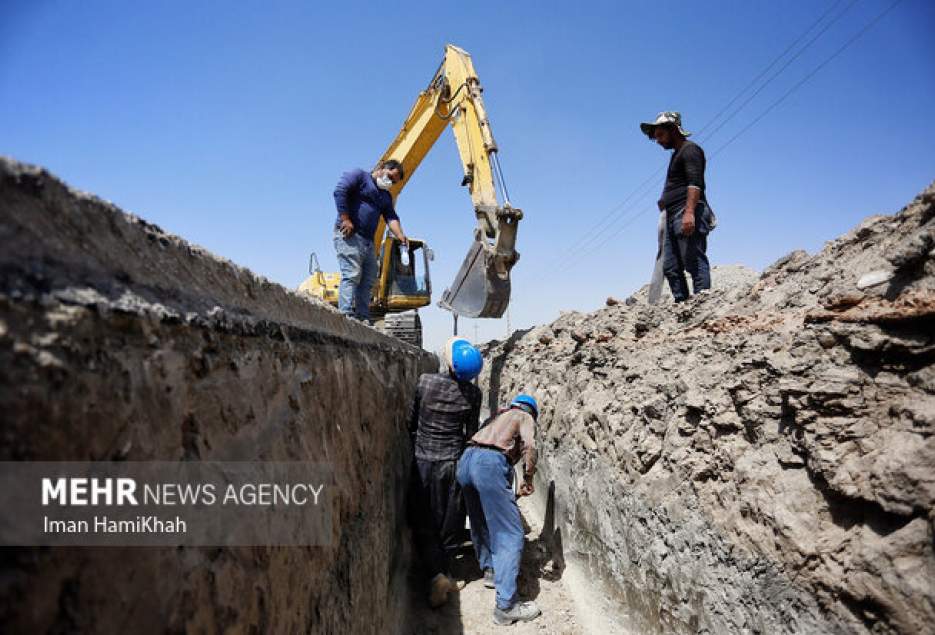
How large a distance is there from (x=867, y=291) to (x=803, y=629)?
1.49 meters

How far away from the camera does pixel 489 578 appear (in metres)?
4.01

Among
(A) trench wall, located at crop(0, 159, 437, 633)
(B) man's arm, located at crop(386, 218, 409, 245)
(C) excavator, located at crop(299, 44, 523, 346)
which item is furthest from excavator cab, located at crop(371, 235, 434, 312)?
(A) trench wall, located at crop(0, 159, 437, 633)

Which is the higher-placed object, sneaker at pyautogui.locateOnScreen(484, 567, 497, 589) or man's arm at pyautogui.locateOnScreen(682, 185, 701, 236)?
man's arm at pyautogui.locateOnScreen(682, 185, 701, 236)

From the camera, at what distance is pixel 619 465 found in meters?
3.15

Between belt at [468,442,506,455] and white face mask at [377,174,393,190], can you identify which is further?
white face mask at [377,174,393,190]

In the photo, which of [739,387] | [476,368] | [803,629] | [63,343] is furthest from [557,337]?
[63,343]

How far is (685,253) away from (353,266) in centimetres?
319

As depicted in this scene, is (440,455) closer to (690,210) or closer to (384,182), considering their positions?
(384,182)

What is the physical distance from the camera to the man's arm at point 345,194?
463 centimetres

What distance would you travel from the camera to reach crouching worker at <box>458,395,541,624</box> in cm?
352

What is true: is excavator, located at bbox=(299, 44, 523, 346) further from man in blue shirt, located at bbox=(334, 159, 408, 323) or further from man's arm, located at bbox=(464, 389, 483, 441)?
man's arm, located at bbox=(464, 389, 483, 441)

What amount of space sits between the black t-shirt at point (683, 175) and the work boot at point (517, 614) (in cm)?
368

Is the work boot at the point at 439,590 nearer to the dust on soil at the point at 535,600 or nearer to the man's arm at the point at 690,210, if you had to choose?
the dust on soil at the point at 535,600

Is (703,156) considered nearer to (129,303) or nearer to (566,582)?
(566,582)
